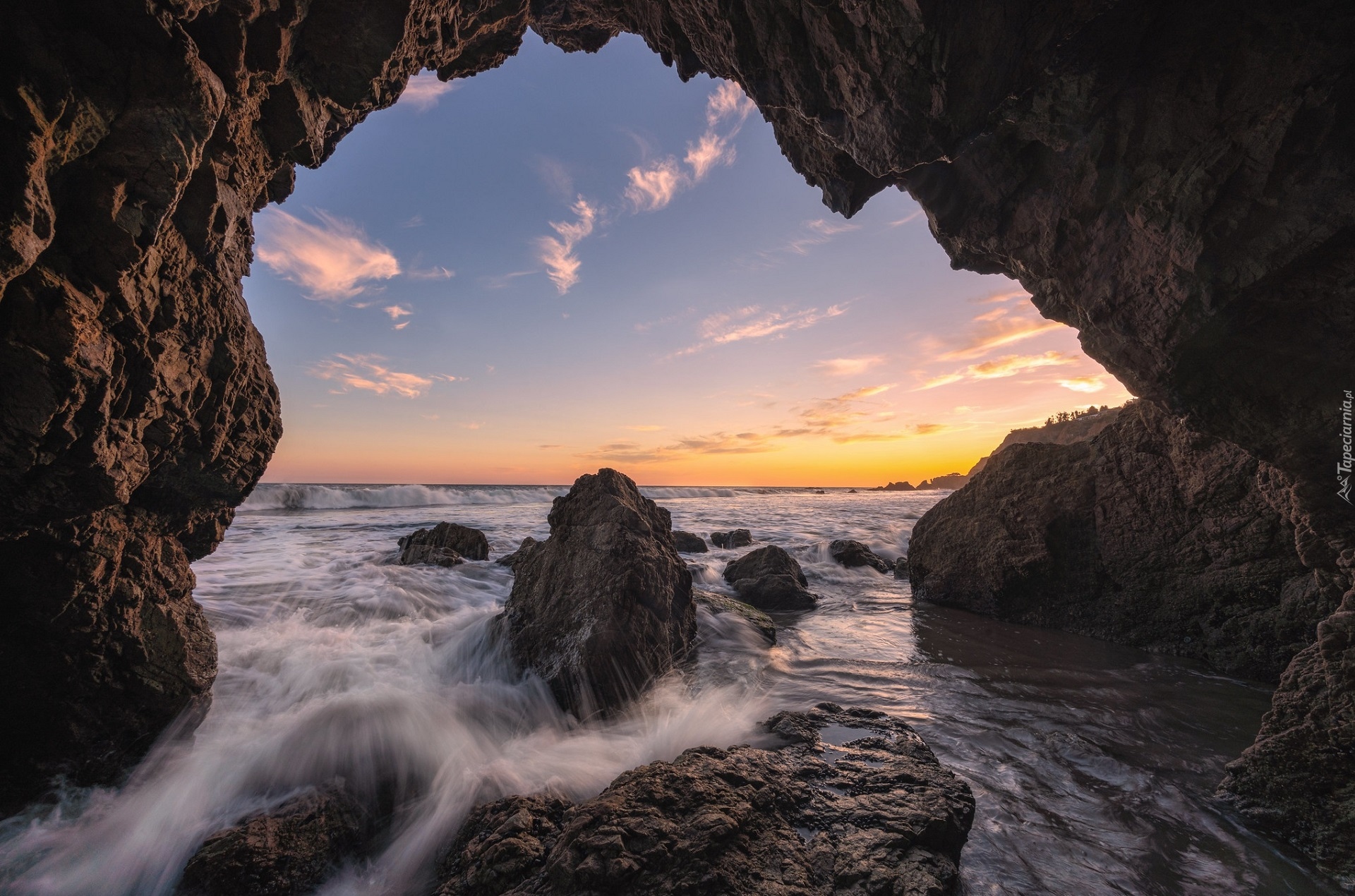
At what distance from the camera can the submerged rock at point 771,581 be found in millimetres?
9039

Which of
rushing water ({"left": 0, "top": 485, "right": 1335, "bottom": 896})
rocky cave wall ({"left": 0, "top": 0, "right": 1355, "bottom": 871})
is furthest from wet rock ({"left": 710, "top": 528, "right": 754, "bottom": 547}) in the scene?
rocky cave wall ({"left": 0, "top": 0, "right": 1355, "bottom": 871})

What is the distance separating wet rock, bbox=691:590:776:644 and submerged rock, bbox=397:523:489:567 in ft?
20.2

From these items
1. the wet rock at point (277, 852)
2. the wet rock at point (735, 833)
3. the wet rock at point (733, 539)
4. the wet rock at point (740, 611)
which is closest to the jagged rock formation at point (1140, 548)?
the wet rock at point (740, 611)

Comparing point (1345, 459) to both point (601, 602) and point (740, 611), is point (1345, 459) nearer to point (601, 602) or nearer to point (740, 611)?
point (601, 602)

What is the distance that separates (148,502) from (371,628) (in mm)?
3958

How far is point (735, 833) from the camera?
2.31 meters

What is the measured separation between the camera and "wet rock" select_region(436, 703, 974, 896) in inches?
82.8

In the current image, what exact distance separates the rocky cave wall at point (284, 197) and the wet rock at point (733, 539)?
12.3 meters

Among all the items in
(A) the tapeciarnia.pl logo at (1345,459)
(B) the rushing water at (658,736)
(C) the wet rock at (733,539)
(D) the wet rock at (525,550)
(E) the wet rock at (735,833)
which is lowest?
(C) the wet rock at (733,539)

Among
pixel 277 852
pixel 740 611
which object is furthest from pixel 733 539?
pixel 277 852

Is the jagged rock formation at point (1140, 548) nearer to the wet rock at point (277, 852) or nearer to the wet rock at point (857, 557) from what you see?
the wet rock at point (857, 557)

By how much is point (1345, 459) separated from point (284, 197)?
7.96 metres

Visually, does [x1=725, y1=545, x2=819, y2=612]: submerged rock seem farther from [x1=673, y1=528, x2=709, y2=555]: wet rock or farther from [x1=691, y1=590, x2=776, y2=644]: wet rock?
[x1=673, y1=528, x2=709, y2=555]: wet rock

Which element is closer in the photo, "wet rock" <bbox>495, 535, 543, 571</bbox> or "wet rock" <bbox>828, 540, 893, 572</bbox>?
"wet rock" <bbox>495, 535, 543, 571</bbox>
